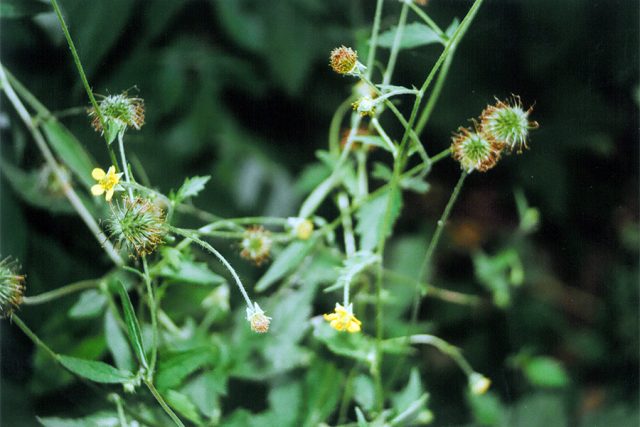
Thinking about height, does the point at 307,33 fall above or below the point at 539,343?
above

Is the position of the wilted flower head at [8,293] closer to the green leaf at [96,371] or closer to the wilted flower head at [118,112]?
the green leaf at [96,371]

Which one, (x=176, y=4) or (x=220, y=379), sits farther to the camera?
(x=176, y=4)

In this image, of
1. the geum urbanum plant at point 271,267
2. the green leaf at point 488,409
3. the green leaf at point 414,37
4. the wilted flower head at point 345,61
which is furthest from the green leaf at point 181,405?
the green leaf at point 488,409

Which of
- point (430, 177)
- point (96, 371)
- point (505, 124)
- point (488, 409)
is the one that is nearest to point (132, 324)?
point (96, 371)

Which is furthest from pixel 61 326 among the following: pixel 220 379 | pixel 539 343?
pixel 539 343

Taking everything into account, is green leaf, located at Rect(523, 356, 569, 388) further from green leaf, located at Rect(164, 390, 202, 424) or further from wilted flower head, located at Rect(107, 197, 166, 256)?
wilted flower head, located at Rect(107, 197, 166, 256)

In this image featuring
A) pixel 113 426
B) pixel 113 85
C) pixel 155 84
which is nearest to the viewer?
pixel 113 426

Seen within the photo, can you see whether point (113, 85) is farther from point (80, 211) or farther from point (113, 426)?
point (113, 426)
